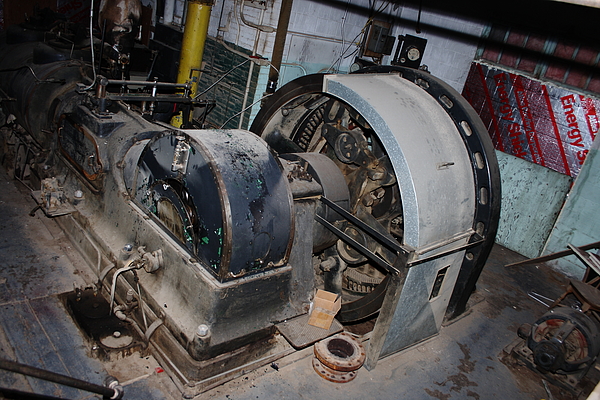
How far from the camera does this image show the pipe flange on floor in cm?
240

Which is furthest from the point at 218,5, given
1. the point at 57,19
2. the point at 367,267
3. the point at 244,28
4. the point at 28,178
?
the point at 367,267

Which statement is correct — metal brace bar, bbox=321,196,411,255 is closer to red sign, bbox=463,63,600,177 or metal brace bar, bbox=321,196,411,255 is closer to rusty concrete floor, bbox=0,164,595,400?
rusty concrete floor, bbox=0,164,595,400

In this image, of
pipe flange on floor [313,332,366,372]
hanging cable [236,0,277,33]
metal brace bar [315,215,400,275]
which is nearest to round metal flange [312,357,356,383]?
pipe flange on floor [313,332,366,372]

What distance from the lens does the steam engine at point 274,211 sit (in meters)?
2.22

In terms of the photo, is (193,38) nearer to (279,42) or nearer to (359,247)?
(279,42)

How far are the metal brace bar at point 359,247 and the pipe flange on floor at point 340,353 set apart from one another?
49 centimetres

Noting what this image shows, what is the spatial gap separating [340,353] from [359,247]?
1.99 ft

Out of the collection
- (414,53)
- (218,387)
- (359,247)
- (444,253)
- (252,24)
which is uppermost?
(414,53)

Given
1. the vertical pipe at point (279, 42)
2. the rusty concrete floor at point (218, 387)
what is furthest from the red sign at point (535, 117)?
the vertical pipe at point (279, 42)

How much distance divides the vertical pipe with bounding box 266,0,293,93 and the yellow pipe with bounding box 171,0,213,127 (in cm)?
90

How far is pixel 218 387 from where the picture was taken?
87.8 inches

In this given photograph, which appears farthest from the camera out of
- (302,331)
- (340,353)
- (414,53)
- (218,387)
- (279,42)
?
(279,42)

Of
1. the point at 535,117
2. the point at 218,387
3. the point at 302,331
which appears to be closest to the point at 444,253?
the point at 302,331

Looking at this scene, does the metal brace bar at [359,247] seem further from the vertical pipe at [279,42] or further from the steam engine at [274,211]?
the vertical pipe at [279,42]
